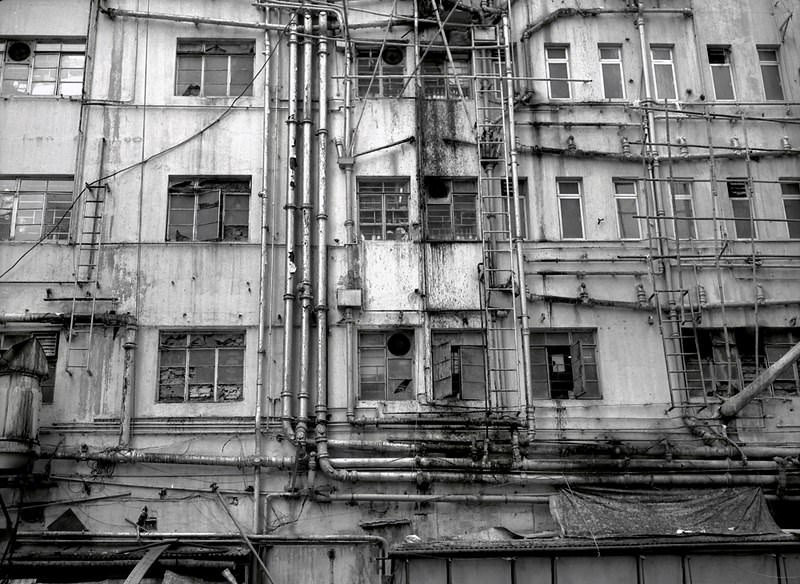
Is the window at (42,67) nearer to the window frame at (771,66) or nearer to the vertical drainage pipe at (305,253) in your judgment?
the vertical drainage pipe at (305,253)

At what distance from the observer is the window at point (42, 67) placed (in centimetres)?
2166

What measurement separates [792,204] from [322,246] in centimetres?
1250

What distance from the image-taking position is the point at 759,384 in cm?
1900

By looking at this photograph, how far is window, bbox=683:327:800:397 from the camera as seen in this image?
2041cm

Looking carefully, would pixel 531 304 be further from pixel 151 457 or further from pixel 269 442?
pixel 151 457

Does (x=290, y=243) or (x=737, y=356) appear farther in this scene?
(x=737, y=356)

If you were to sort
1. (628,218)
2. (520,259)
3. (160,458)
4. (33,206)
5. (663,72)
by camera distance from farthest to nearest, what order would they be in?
(663,72)
(628,218)
(33,206)
(520,259)
(160,458)

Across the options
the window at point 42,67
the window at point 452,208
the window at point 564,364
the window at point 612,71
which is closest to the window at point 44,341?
the window at point 42,67

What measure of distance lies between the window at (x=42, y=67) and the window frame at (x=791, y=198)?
1883cm

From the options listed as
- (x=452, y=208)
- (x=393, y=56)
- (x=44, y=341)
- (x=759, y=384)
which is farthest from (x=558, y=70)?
(x=44, y=341)

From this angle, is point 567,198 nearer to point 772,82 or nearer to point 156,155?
point 772,82

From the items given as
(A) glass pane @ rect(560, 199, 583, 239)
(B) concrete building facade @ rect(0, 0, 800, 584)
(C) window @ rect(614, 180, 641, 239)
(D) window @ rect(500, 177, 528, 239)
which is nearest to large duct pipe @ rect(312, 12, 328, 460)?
(B) concrete building facade @ rect(0, 0, 800, 584)

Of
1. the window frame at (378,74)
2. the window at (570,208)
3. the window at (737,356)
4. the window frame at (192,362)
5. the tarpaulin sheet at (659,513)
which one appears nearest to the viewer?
the tarpaulin sheet at (659,513)

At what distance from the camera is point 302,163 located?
68.4ft
